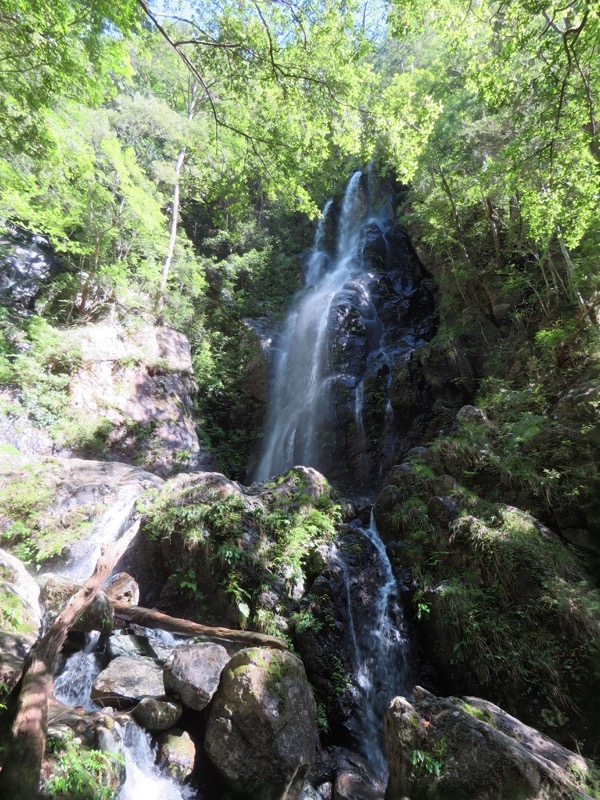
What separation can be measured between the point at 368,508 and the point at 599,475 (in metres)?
4.35

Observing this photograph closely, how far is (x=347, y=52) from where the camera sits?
5.41 metres

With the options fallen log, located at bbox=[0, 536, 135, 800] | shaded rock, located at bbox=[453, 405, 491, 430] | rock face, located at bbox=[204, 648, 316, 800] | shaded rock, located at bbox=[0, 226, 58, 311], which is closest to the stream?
rock face, located at bbox=[204, 648, 316, 800]

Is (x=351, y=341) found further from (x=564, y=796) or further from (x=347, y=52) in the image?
(x=564, y=796)

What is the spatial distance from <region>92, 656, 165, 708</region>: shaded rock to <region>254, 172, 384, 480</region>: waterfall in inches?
323

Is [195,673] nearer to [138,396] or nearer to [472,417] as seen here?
[472,417]

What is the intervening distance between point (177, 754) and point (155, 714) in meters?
0.41

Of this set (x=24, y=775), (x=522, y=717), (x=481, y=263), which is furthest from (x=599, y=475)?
(x=481, y=263)

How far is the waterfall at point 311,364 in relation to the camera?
13.0m

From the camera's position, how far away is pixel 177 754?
Result: 369 cm

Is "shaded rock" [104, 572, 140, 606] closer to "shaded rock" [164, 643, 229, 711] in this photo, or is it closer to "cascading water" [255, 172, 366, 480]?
Answer: "shaded rock" [164, 643, 229, 711]

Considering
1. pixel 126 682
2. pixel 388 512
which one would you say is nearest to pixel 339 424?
pixel 388 512

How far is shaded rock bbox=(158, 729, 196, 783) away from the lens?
3.60m

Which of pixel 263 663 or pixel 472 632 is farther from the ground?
pixel 263 663

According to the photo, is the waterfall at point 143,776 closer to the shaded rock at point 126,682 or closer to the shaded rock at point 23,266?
the shaded rock at point 126,682
